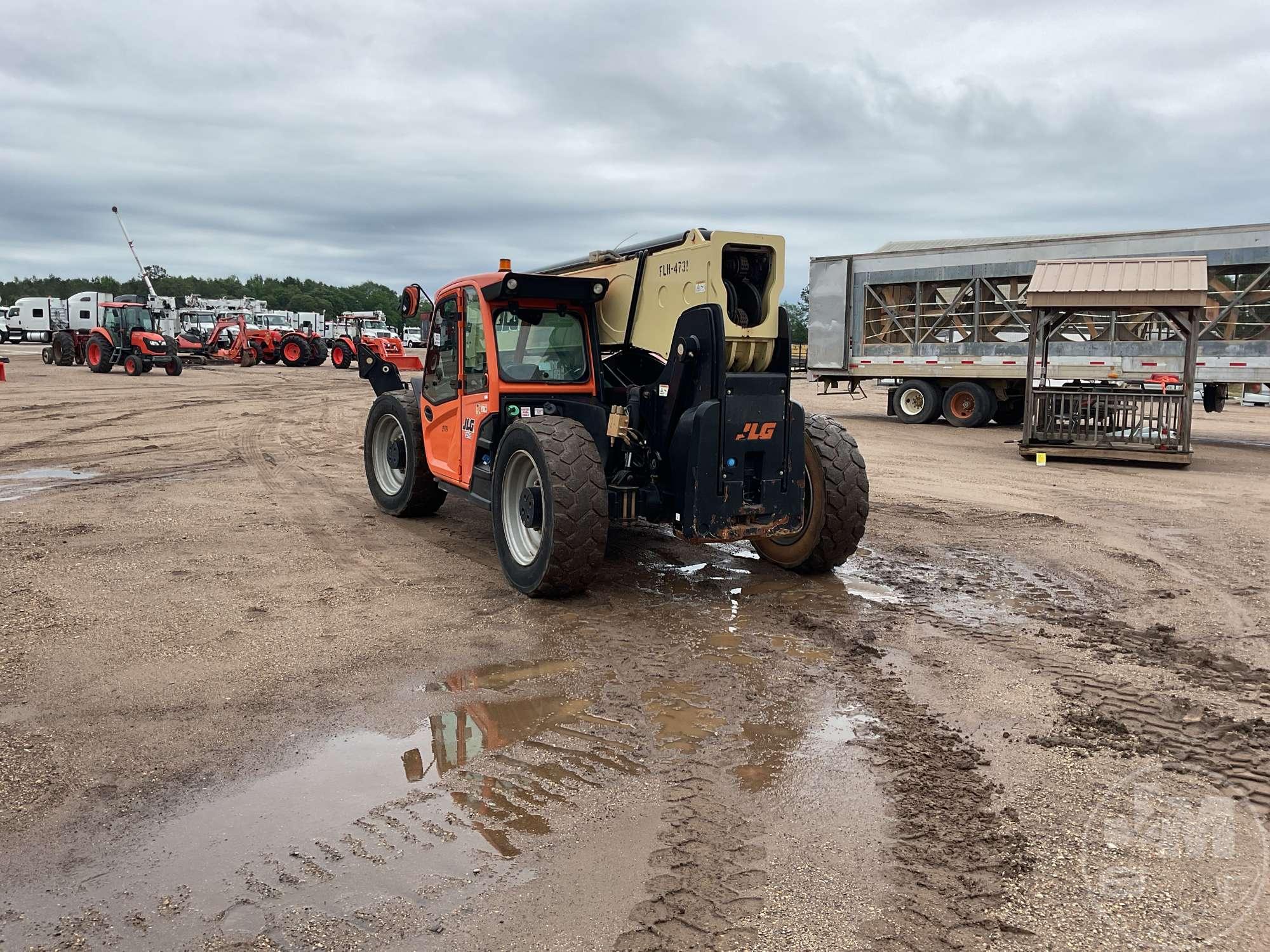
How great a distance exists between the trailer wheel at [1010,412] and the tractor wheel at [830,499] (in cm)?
1434

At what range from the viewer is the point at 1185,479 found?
12.3 metres

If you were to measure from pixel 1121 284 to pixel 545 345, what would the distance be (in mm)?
10062

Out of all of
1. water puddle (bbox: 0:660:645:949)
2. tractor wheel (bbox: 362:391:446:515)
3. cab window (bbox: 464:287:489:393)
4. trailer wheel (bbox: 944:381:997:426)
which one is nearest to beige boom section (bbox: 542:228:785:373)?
cab window (bbox: 464:287:489:393)

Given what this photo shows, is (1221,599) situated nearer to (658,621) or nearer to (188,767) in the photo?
(658,621)

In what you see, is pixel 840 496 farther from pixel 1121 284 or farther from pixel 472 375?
pixel 1121 284

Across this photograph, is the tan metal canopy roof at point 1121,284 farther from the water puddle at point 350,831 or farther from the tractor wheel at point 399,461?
the water puddle at point 350,831

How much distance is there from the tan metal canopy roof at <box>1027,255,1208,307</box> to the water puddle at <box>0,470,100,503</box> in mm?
12832

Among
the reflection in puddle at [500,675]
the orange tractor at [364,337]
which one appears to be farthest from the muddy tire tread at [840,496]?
the orange tractor at [364,337]

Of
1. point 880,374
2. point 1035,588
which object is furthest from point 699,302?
point 880,374

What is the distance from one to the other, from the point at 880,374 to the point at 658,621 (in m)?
15.8

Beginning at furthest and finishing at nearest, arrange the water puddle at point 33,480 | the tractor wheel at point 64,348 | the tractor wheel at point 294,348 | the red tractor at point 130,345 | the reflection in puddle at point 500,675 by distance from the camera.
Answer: the tractor wheel at point 294,348 → the tractor wheel at point 64,348 → the red tractor at point 130,345 → the water puddle at point 33,480 → the reflection in puddle at point 500,675

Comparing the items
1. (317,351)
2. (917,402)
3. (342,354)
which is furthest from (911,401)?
(317,351)

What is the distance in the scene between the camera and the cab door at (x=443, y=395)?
25.0ft

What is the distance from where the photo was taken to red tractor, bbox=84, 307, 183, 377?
93.6 feet
